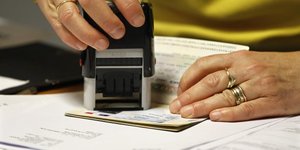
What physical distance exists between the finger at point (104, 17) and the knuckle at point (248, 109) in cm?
21

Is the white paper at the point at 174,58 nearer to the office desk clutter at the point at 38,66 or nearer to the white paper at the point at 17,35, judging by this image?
the office desk clutter at the point at 38,66

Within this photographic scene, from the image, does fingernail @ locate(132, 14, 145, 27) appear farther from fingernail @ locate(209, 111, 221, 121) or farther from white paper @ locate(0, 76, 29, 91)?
white paper @ locate(0, 76, 29, 91)

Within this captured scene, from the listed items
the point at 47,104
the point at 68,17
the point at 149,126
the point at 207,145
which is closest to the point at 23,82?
the point at 47,104

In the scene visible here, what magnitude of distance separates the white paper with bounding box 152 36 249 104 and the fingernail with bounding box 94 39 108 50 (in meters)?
0.16

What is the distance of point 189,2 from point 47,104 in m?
0.32

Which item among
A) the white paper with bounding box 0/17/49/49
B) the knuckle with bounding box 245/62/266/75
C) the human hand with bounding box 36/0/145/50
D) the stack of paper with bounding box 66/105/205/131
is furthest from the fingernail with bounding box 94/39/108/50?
the white paper with bounding box 0/17/49/49

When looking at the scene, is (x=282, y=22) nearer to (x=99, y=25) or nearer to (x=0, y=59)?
(x=99, y=25)

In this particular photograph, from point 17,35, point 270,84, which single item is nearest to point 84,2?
point 270,84

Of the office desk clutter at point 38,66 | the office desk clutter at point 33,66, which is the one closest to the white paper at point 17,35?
the office desk clutter at point 33,66

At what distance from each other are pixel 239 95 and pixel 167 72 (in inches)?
6.9

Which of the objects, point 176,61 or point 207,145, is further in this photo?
point 176,61

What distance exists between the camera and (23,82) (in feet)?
3.37

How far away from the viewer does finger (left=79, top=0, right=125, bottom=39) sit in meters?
0.80

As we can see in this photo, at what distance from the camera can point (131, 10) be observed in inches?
31.4
